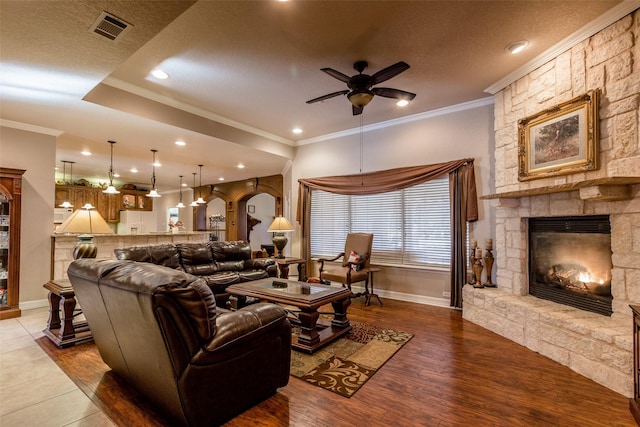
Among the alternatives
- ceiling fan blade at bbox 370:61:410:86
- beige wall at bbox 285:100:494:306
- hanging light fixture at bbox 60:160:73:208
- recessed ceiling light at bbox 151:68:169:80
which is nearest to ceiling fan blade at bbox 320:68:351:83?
ceiling fan blade at bbox 370:61:410:86

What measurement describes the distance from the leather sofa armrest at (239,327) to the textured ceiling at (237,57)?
2.04 metres

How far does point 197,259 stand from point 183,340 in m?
3.46

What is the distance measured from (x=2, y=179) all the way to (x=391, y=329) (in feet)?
18.0

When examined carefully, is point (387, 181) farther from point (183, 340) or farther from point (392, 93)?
point (183, 340)

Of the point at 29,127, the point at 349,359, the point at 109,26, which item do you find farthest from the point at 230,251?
the point at 109,26

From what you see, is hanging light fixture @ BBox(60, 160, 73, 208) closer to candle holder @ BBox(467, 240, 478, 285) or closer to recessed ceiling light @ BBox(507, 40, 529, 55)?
candle holder @ BBox(467, 240, 478, 285)

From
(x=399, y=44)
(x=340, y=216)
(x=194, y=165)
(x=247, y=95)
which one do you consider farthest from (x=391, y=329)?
(x=194, y=165)

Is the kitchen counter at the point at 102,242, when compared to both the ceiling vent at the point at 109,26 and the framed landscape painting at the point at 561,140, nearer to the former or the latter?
the ceiling vent at the point at 109,26

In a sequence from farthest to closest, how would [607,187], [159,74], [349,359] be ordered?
[159,74] → [349,359] → [607,187]

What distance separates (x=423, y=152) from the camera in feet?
16.3

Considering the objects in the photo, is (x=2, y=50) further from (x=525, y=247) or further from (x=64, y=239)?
(x=525, y=247)

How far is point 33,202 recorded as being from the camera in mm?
4500

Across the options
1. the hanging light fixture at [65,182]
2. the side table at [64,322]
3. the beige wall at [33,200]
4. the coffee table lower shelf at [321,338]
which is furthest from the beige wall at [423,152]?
the hanging light fixture at [65,182]

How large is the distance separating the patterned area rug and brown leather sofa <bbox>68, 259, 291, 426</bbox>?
1.34 ft
